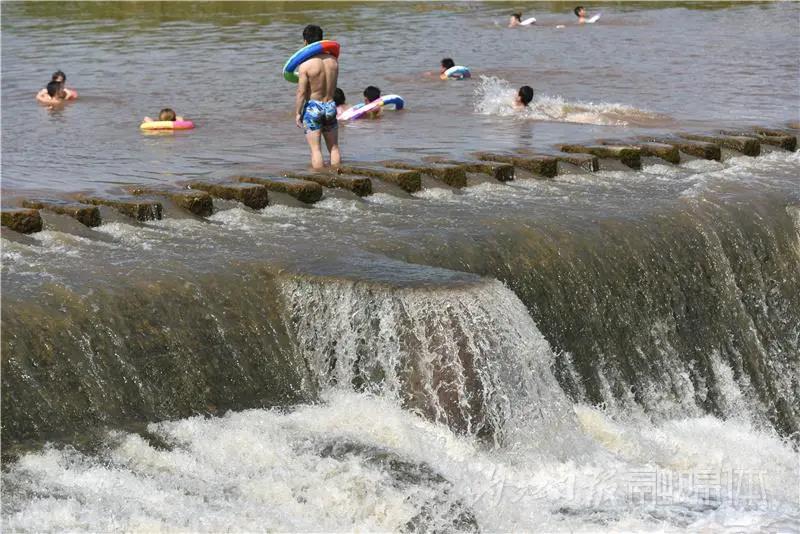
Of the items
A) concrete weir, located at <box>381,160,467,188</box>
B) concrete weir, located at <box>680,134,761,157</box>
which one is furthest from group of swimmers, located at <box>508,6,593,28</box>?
concrete weir, located at <box>381,160,467,188</box>

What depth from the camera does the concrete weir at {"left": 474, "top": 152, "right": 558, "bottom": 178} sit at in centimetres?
1294

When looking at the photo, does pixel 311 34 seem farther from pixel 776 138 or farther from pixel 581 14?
pixel 581 14

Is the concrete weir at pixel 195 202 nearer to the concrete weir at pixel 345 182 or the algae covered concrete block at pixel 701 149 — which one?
the concrete weir at pixel 345 182

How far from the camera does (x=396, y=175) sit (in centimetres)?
1208

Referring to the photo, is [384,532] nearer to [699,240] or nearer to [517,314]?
[517,314]

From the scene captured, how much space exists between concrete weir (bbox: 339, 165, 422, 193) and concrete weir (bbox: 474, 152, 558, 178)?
4.48 ft

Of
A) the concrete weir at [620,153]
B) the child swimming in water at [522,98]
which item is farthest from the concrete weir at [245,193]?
the child swimming in water at [522,98]

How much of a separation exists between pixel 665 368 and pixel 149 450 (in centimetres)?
465

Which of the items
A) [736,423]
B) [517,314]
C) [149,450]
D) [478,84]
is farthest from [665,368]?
[478,84]

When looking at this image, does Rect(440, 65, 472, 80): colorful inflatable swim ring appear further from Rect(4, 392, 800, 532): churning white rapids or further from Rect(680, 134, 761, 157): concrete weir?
Rect(4, 392, 800, 532): churning white rapids

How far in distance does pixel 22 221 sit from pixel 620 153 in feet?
21.7

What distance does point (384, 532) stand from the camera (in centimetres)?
695

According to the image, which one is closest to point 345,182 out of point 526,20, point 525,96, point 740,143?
point 740,143

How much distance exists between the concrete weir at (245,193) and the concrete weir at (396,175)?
1402 millimetres
